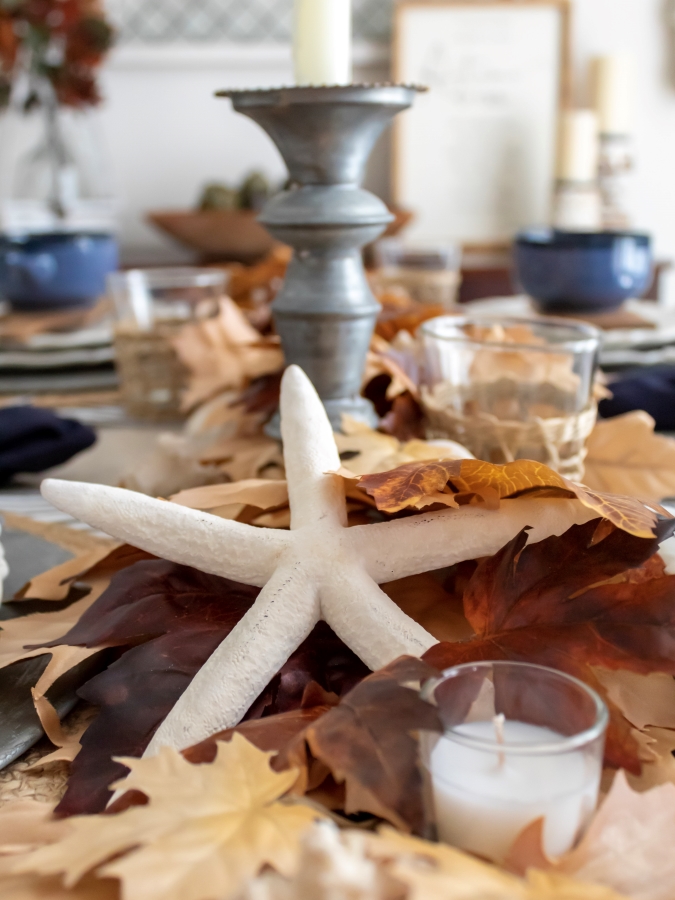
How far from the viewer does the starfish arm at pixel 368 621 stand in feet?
0.83

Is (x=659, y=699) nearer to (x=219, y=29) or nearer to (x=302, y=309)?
(x=302, y=309)

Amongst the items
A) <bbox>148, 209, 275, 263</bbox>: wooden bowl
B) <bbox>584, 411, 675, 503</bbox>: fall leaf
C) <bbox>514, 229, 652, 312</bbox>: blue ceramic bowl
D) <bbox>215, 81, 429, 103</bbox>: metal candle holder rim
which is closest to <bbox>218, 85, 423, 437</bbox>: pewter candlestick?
<bbox>215, 81, 429, 103</bbox>: metal candle holder rim

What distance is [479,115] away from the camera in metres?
1.67

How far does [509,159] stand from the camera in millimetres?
1680

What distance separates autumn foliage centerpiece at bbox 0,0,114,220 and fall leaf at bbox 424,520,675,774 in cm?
102

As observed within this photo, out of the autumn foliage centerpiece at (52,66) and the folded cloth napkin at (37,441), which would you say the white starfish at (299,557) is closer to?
the folded cloth napkin at (37,441)

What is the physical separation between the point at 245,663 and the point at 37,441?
32 cm

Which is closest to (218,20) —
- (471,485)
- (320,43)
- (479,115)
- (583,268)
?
(479,115)

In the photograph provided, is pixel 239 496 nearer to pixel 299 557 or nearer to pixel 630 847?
pixel 299 557

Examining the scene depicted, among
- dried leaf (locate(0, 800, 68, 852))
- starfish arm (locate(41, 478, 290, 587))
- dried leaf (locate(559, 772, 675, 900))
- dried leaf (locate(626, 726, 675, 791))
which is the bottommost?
dried leaf (locate(0, 800, 68, 852))

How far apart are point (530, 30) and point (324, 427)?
60.3 inches

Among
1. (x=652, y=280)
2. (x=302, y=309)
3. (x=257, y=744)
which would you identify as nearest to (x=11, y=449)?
(x=302, y=309)

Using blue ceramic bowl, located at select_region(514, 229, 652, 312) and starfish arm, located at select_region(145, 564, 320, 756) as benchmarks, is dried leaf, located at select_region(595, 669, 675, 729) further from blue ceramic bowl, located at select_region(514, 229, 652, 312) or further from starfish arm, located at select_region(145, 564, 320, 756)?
blue ceramic bowl, located at select_region(514, 229, 652, 312)

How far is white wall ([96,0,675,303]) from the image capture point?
1.63 meters
